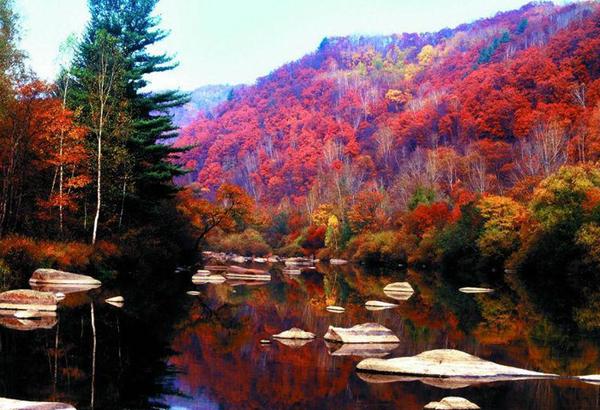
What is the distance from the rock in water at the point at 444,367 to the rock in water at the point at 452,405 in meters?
2.22

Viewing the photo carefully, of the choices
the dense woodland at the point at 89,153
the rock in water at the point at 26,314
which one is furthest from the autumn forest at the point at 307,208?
the rock in water at the point at 26,314

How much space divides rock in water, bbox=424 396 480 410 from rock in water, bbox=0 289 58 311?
13106mm

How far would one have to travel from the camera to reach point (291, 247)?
86.1 meters

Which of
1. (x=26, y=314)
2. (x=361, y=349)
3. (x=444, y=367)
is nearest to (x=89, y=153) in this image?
(x=26, y=314)

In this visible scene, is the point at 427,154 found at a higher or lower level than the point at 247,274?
higher

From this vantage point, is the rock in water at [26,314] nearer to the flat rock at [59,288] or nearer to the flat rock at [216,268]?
the flat rock at [59,288]

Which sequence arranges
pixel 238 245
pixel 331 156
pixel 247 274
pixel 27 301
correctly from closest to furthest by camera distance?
pixel 27 301
pixel 247 274
pixel 238 245
pixel 331 156

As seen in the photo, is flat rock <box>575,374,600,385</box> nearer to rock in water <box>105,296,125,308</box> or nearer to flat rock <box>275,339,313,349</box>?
flat rock <box>275,339,313,349</box>

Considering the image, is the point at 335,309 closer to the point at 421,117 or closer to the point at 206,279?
the point at 206,279

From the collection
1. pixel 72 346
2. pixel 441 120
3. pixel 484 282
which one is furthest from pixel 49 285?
pixel 441 120

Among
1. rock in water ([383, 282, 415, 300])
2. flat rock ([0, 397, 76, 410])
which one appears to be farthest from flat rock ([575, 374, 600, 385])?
rock in water ([383, 282, 415, 300])

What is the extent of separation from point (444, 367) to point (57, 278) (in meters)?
19.1

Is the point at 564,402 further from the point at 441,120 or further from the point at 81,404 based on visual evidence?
the point at 441,120

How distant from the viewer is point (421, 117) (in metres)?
119
